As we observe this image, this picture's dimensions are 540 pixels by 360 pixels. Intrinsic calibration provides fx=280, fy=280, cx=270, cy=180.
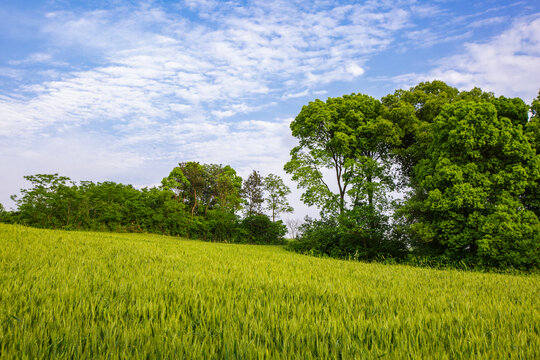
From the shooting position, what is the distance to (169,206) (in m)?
32.1

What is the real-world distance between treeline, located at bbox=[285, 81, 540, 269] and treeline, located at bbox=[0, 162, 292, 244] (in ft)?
39.9

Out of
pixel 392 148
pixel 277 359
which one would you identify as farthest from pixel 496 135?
pixel 277 359

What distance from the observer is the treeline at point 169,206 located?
24.3 meters

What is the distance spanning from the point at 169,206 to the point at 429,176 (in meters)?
26.4

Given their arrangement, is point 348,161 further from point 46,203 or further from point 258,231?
point 46,203

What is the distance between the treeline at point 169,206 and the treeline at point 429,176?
1217 centimetres

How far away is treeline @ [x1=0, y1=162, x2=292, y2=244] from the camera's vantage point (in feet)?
79.9

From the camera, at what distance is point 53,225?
24656mm

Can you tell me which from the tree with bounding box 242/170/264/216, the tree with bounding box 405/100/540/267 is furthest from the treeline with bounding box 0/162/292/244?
the tree with bounding box 405/100/540/267

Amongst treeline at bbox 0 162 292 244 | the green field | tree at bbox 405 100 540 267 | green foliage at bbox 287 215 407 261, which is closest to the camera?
the green field

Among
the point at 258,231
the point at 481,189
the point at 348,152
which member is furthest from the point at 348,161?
the point at 258,231

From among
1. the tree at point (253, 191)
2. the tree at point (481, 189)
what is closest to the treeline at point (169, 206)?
the tree at point (253, 191)

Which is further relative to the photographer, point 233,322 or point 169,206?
point 169,206

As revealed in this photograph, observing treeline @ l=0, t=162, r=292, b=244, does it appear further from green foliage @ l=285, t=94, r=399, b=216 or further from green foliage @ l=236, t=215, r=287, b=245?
green foliage @ l=285, t=94, r=399, b=216
